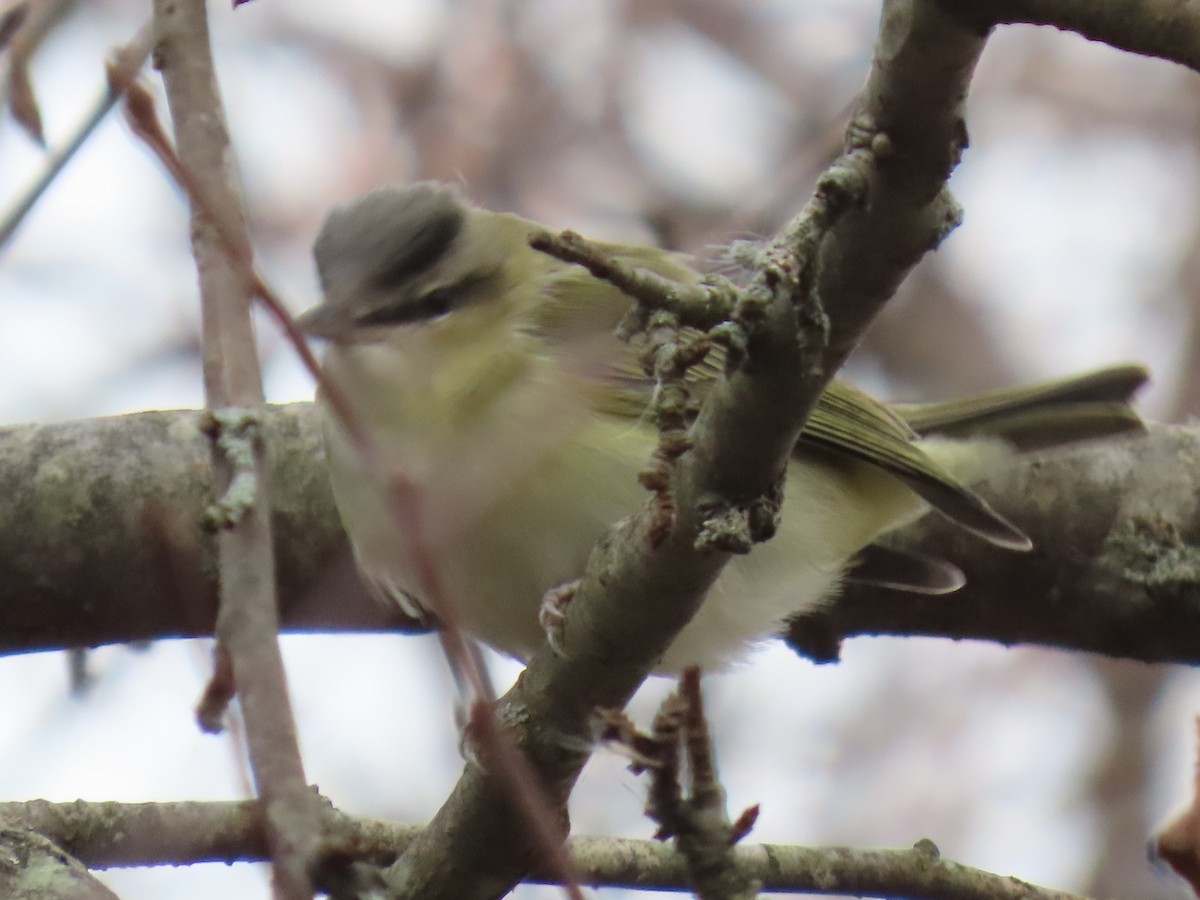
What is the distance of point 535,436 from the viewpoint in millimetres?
2518

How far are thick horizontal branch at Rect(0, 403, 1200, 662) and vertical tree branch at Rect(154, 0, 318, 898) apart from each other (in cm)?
152

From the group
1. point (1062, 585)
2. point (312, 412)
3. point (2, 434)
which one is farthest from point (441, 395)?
point (1062, 585)

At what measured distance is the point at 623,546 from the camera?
1646 mm

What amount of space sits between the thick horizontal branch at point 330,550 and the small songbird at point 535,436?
14 cm

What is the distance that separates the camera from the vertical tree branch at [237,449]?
0.88 meters

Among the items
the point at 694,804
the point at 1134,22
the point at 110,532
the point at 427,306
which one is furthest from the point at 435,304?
the point at 1134,22

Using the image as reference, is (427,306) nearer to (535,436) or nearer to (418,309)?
(418,309)

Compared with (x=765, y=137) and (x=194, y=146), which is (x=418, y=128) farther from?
(x=194, y=146)

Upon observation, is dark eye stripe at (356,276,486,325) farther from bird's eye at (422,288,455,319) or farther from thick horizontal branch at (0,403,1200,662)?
thick horizontal branch at (0,403,1200,662)

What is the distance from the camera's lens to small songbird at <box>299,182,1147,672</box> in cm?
245

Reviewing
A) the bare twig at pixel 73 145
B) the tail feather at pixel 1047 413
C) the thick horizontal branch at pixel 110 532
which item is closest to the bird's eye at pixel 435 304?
the thick horizontal branch at pixel 110 532

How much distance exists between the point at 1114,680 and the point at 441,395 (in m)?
4.65

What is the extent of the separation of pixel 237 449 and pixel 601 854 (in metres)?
1.29

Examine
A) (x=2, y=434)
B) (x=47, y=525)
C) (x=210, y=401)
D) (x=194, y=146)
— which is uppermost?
(x=2, y=434)
